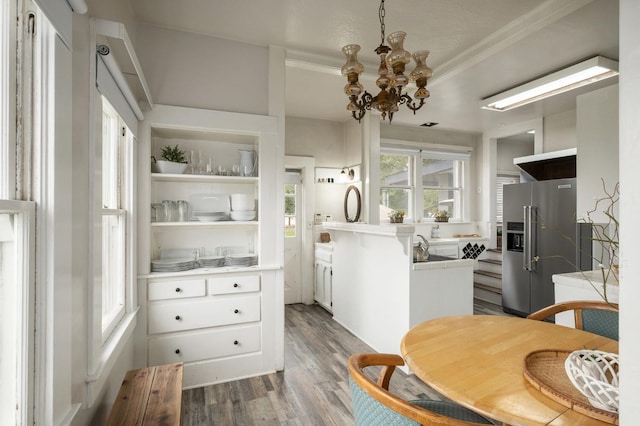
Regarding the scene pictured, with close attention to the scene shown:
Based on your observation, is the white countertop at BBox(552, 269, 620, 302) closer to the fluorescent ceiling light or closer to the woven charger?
the woven charger

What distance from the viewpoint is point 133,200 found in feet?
7.57

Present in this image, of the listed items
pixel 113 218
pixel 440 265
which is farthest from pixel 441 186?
pixel 113 218

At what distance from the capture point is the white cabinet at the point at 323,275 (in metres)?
4.39

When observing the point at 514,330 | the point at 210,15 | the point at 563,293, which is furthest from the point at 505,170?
the point at 210,15

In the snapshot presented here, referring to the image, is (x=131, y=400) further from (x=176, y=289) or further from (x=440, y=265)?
(x=440, y=265)

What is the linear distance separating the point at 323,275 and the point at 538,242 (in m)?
2.75

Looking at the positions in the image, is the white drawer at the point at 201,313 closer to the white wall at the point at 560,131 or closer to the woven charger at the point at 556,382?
the woven charger at the point at 556,382

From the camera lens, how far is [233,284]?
→ 2627 mm

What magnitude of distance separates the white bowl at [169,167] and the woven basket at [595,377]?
8.43 feet

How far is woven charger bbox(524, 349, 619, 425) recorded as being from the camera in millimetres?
939

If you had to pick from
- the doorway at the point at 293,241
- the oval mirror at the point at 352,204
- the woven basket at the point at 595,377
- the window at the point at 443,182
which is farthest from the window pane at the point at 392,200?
the woven basket at the point at 595,377

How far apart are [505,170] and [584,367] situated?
578cm

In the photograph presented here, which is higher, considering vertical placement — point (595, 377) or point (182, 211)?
point (182, 211)

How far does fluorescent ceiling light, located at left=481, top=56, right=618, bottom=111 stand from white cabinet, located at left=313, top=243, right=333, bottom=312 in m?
2.69
